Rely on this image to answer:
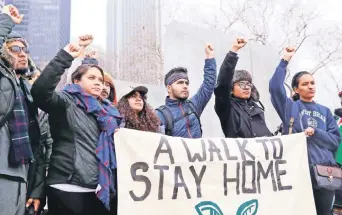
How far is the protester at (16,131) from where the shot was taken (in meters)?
2.23

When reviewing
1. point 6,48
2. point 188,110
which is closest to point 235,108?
point 188,110

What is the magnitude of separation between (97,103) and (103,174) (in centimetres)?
48

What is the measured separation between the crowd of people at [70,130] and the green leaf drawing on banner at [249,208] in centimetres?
60

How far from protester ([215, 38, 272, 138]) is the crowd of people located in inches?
2.4

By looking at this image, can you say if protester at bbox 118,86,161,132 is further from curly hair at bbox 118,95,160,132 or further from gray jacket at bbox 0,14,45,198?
gray jacket at bbox 0,14,45,198

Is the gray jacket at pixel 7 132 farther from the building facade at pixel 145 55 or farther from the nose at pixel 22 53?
the building facade at pixel 145 55

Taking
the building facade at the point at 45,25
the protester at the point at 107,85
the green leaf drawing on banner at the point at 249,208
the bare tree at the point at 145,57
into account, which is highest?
the building facade at the point at 45,25

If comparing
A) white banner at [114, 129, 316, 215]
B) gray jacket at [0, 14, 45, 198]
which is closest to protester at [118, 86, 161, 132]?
white banner at [114, 129, 316, 215]

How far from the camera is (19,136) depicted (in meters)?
2.31

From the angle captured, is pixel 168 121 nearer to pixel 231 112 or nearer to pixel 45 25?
pixel 231 112

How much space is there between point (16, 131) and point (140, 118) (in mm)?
992

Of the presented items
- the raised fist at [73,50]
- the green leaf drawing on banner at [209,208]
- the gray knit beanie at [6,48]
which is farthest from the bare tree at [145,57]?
the raised fist at [73,50]

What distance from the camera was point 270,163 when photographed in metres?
3.09

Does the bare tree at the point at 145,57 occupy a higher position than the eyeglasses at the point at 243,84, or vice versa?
the bare tree at the point at 145,57
